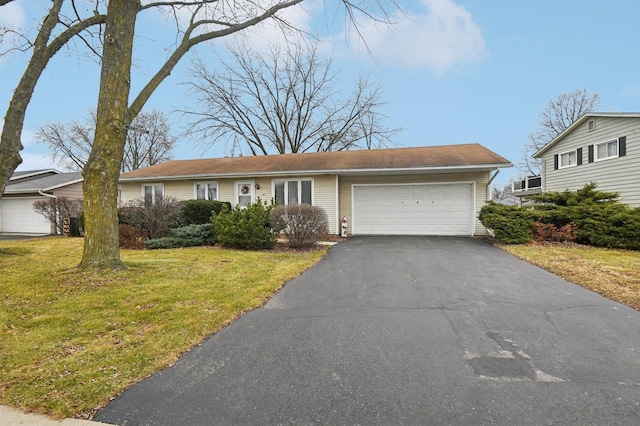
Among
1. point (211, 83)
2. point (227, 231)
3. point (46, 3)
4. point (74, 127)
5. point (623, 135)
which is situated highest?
point (211, 83)

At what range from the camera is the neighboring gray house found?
39.4ft

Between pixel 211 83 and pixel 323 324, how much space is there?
26.5 metres

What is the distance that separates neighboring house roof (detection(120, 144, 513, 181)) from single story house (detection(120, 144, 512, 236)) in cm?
4

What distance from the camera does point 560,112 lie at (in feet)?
102

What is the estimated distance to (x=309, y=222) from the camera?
9.55 m

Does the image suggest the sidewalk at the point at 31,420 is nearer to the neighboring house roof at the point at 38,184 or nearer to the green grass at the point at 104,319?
the green grass at the point at 104,319

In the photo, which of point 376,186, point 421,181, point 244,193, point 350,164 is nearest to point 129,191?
point 244,193

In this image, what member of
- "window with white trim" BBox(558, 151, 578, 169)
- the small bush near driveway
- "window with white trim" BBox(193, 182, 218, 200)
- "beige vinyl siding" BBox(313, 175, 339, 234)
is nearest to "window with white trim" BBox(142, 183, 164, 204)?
"window with white trim" BBox(193, 182, 218, 200)

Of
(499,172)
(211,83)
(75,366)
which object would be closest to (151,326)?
(75,366)

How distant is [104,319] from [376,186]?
10.7 meters

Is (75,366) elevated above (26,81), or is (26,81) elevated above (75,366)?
(26,81)

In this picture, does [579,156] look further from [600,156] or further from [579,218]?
[579,218]

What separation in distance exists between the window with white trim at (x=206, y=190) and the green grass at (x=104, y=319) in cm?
723

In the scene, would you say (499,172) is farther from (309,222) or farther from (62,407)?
(62,407)
